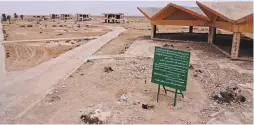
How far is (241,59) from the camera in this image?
57.2 ft

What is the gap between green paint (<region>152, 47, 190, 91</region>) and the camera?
31.2 feet

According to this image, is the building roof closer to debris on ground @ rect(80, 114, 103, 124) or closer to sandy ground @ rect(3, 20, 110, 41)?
sandy ground @ rect(3, 20, 110, 41)

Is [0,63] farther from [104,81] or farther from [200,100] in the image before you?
[200,100]

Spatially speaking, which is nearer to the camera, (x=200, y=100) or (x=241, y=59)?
(x=200, y=100)

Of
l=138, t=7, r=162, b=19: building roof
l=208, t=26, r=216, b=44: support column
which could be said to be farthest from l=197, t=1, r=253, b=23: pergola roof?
l=138, t=7, r=162, b=19: building roof

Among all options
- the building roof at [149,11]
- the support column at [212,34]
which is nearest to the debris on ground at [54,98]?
the support column at [212,34]

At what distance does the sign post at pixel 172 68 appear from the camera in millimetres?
9500

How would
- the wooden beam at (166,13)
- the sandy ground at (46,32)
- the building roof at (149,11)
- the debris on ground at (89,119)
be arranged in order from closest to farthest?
1. the debris on ground at (89,119)
2. the wooden beam at (166,13)
3. the building roof at (149,11)
4. the sandy ground at (46,32)

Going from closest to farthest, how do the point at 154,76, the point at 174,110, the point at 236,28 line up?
the point at 174,110
the point at 154,76
the point at 236,28

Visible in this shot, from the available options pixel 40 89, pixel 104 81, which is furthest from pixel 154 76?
pixel 40 89

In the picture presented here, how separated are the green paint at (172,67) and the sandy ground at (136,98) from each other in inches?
34.1

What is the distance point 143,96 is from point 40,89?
4376 mm

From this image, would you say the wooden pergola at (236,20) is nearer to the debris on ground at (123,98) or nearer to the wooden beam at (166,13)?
the wooden beam at (166,13)

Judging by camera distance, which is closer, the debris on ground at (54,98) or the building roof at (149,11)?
the debris on ground at (54,98)
